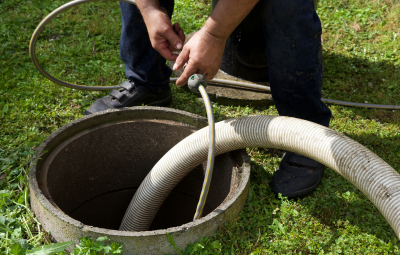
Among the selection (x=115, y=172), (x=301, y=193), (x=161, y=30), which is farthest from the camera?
(x=115, y=172)

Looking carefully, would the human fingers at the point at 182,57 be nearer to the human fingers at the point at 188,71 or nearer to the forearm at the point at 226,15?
the human fingers at the point at 188,71

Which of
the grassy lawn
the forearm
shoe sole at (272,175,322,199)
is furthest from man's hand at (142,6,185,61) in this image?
shoe sole at (272,175,322,199)

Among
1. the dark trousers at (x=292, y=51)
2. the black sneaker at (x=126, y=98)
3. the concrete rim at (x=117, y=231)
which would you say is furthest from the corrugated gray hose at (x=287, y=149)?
the black sneaker at (x=126, y=98)

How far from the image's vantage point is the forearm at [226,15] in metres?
1.76

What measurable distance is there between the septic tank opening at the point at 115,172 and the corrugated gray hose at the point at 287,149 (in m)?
0.26

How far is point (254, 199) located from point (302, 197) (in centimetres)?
34

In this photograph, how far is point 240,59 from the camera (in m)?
3.27

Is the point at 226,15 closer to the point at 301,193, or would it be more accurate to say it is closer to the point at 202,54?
the point at 202,54

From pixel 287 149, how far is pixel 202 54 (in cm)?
70

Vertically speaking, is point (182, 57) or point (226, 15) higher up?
point (226, 15)

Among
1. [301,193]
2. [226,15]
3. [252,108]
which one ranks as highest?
[226,15]

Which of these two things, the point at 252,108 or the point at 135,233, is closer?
the point at 135,233

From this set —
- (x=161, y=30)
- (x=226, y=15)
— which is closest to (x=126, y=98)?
(x=161, y=30)

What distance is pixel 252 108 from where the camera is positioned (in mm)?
3123
